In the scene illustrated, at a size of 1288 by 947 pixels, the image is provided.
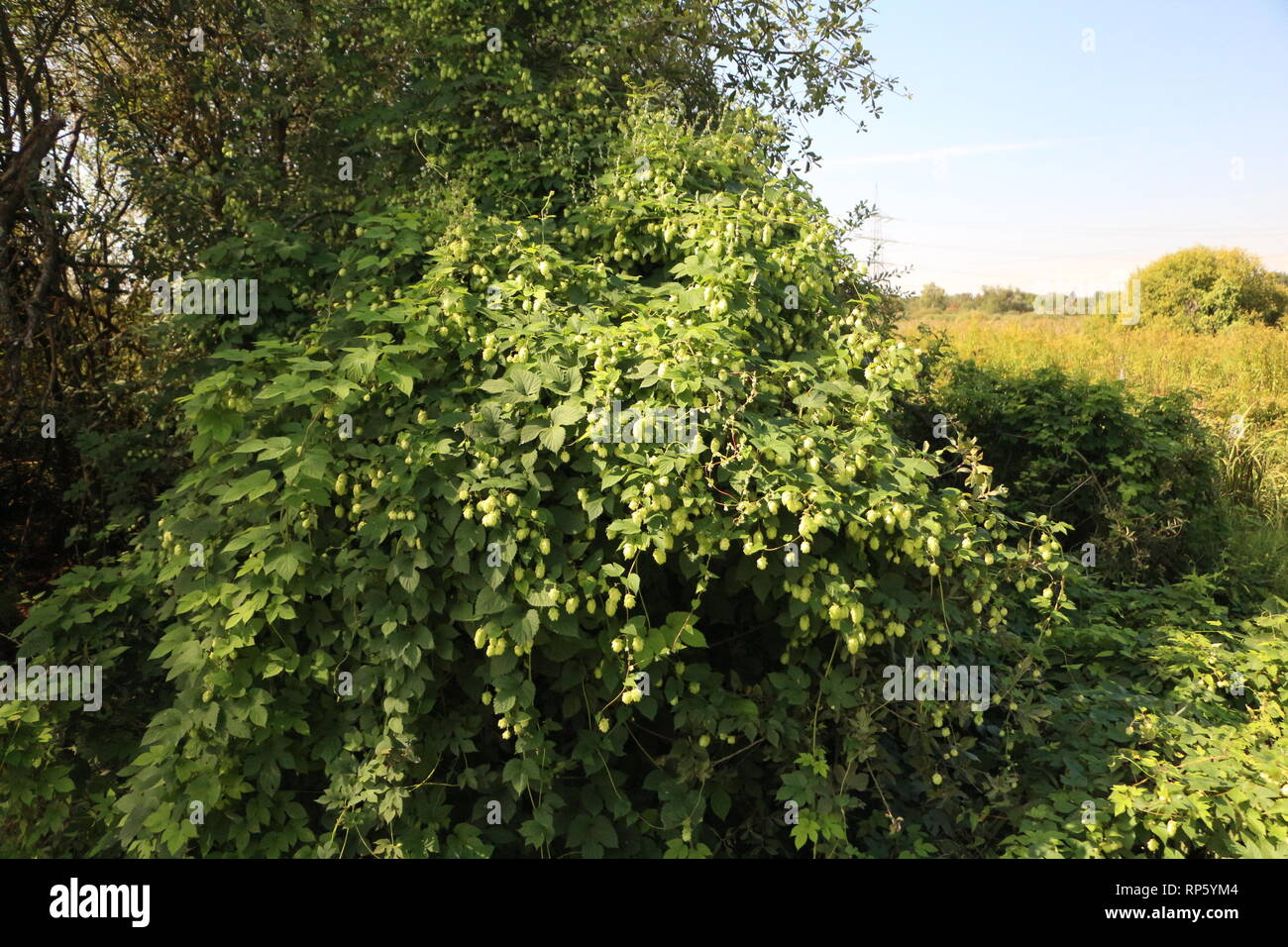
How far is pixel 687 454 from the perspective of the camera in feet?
9.92

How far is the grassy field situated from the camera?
801 cm

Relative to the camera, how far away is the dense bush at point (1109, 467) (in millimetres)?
6715

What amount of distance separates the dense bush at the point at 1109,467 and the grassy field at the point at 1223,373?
50 centimetres

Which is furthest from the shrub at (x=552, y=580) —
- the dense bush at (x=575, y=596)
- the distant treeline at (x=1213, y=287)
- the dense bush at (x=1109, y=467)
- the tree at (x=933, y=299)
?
the tree at (x=933, y=299)

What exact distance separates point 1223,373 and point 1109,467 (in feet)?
17.0

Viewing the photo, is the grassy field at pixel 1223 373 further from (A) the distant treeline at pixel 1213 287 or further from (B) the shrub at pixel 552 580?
(B) the shrub at pixel 552 580

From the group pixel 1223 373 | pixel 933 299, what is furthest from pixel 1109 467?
pixel 933 299

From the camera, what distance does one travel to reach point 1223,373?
429 inches

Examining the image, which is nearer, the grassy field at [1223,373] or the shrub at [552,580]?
the shrub at [552,580]

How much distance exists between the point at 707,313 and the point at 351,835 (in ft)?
7.64

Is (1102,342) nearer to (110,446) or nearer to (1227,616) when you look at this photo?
(1227,616)

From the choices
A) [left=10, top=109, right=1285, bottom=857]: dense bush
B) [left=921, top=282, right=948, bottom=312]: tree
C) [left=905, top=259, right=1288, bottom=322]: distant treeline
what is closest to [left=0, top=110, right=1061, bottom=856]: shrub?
[left=10, top=109, right=1285, bottom=857]: dense bush

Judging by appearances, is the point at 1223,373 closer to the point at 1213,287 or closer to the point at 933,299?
the point at 1213,287

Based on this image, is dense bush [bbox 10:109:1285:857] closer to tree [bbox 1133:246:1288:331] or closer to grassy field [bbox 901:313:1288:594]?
grassy field [bbox 901:313:1288:594]
